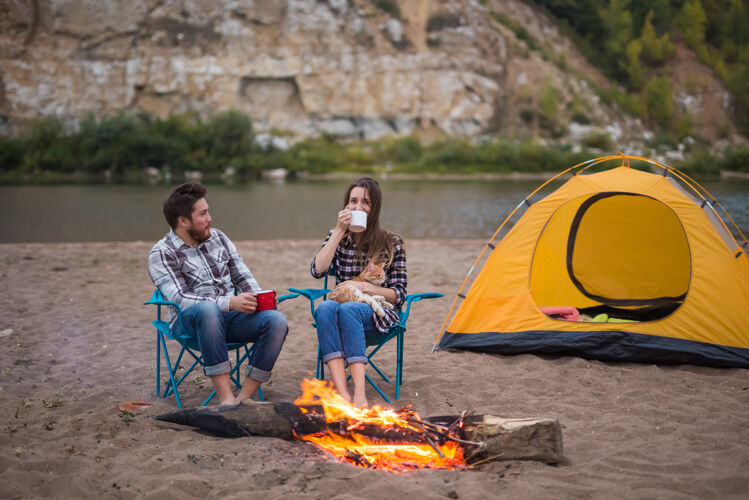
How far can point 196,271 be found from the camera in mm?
3182

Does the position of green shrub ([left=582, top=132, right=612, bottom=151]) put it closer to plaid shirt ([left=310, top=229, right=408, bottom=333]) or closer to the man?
plaid shirt ([left=310, top=229, right=408, bottom=333])

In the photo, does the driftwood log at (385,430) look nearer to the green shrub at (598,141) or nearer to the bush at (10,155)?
the bush at (10,155)

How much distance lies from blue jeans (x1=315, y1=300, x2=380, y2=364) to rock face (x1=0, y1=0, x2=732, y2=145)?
37866 mm

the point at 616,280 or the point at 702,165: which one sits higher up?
the point at 702,165

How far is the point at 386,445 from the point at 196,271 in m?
1.32

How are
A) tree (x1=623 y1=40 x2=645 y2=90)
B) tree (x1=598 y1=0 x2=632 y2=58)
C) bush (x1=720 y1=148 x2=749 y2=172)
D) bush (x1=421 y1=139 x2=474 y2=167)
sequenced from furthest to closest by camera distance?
tree (x1=598 y1=0 x2=632 y2=58)
tree (x1=623 y1=40 x2=645 y2=90)
bush (x1=421 y1=139 x2=474 y2=167)
bush (x1=720 y1=148 x2=749 y2=172)

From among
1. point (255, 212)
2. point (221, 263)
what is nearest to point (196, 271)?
point (221, 263)

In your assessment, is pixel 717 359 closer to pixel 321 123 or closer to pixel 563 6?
pixel 321 123

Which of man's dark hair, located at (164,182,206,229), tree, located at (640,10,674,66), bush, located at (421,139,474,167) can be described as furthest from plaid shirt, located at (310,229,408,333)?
tree, located at (640,10,674,66)

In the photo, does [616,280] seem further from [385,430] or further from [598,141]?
[598,141]

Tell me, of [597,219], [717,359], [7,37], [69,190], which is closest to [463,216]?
[597,219]

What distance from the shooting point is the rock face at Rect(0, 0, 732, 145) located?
38625mm

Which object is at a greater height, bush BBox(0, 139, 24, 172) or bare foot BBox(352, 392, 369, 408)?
bush BBox(0, 139, 24, 172)

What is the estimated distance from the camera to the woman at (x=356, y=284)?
9.98 ft
